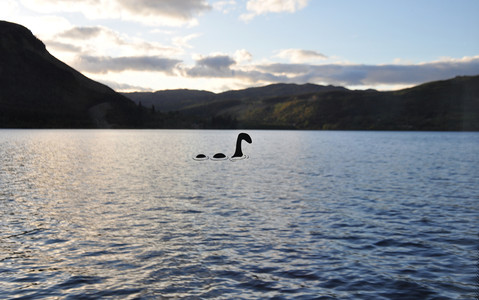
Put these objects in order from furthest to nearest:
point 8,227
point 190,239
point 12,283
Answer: point 8,227 < point 190,239 < point 12,283

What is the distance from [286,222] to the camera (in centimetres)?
2305

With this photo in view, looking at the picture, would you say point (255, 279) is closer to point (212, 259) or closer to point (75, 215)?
point (212, 259)

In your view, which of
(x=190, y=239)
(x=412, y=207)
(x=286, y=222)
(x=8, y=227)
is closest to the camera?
(x=190, y=239)

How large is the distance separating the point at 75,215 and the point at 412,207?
22.6 metres

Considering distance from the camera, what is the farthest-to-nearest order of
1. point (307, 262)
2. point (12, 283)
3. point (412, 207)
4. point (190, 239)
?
point (412, 207) → point (190, 239) → point (307, 262) → point (12, 283)

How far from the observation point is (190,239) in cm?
1941

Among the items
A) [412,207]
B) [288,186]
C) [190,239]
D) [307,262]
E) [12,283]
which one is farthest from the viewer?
[288,186]

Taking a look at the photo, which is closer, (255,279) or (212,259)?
(255,279)

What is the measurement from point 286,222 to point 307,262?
22.9 ft

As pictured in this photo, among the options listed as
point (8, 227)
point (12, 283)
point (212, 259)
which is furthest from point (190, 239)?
point (8, 227)

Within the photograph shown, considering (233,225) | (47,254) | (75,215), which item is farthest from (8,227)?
(233,225)

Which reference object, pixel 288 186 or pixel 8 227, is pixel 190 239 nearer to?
pixel 8 227

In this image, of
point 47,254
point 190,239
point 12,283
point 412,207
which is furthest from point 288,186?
point 12,283

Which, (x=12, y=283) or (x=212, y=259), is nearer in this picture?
(x=12, y=283)
